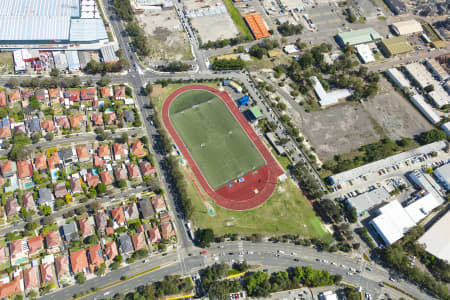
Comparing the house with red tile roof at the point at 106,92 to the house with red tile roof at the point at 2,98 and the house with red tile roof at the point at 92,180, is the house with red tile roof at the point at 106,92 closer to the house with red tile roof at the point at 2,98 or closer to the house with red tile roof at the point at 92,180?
the house with red tile roof at the point at 92,180

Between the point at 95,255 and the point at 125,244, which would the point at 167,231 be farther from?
the point at 95,255

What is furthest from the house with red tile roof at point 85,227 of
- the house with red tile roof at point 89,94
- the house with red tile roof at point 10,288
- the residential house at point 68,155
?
the house with red tile roof at point 89,94

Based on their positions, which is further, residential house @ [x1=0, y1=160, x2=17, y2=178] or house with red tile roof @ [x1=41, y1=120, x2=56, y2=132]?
house with red tile roof @ [x1=41, y1=120, x2=56, y2=132]

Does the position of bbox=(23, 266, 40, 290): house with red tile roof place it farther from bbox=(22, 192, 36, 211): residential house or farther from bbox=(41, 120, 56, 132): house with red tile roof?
bbox=(41, 120, 56, 132): house with red tile roof

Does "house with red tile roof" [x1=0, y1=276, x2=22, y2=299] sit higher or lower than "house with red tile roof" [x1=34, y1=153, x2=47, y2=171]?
lower

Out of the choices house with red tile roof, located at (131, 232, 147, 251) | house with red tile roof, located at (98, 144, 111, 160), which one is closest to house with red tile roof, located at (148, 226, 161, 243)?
house with red tile roof, located at (131, 232, 147, 251)

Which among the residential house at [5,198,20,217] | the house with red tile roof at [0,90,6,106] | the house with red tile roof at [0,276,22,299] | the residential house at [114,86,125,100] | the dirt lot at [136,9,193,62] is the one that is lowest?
the house with red tile roof at [0,276,22,299]

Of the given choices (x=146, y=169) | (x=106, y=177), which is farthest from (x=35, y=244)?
(x=146, y=169)
